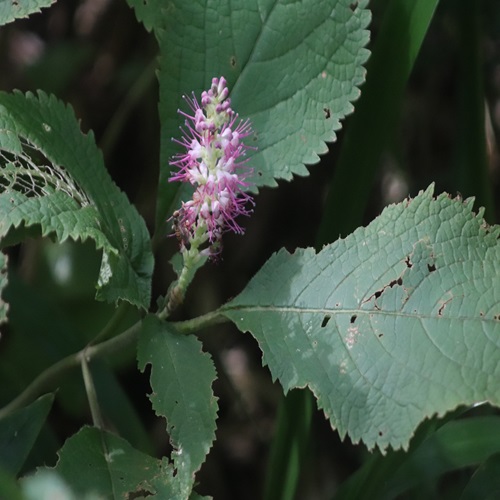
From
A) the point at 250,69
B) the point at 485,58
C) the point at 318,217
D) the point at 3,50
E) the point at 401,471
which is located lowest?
the point at 401,471

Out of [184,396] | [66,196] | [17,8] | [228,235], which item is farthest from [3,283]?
[228,235]

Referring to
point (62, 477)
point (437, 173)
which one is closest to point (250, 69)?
point (62, 477)

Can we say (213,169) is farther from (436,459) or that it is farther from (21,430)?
(436,459)

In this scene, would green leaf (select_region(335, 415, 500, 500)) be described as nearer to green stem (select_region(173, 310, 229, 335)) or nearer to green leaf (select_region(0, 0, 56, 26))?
green stem (select_region(173, 310, 229, 335))

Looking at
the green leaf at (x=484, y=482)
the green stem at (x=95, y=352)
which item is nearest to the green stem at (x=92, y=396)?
the green stem at (x=95, y=352)

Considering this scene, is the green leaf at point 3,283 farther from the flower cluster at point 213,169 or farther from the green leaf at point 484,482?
the green leaf at point 484,482

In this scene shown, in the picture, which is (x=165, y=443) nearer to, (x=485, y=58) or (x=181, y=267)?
(x=181, y=267)
